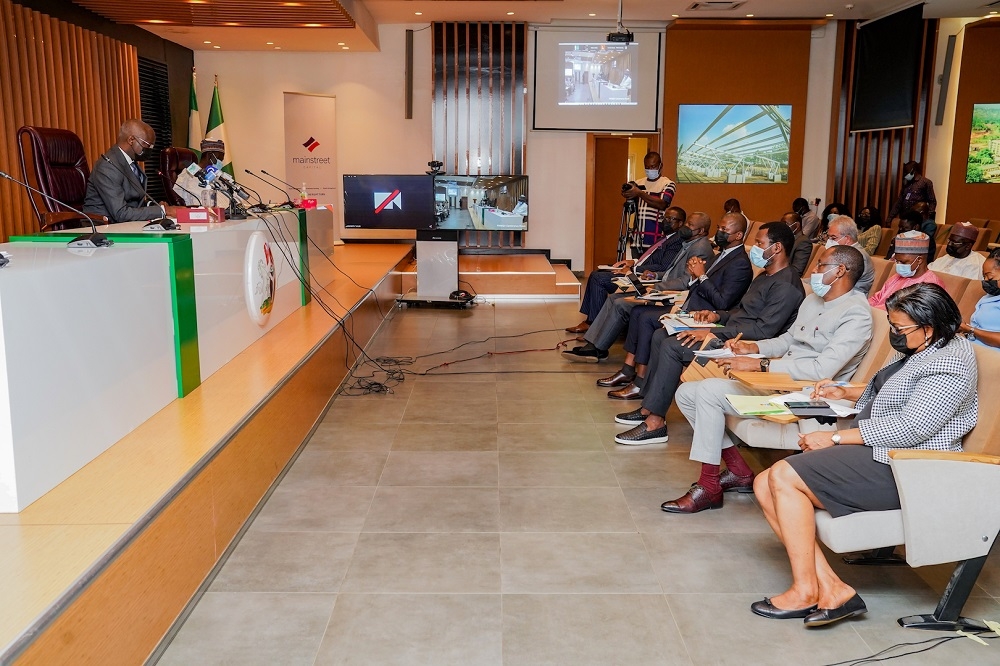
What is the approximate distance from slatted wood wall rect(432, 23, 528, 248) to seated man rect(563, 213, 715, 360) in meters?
5.63

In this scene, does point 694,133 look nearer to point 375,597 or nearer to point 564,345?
point 564,345

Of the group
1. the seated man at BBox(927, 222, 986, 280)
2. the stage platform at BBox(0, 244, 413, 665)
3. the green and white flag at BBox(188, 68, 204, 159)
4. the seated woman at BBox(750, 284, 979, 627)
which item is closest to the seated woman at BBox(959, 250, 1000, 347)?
the seated man at BBox(927, 222, 986, 280)

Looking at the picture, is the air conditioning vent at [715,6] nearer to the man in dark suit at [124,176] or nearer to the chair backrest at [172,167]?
the chair backrest at [172,167]

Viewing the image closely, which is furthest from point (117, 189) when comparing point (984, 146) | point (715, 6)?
point (984, 146)

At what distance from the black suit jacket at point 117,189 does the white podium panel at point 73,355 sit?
1.80 metres

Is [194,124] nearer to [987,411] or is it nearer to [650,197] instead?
[650,197]

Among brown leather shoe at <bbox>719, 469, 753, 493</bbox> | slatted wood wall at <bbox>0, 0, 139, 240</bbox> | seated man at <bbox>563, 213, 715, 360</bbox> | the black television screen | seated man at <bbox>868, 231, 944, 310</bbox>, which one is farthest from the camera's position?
the black television screen

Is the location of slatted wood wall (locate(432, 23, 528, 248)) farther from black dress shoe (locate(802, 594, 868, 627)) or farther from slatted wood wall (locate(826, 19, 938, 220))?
black dress shoe (locate(802, 594, 868, 627))

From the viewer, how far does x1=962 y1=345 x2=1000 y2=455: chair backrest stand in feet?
8.66

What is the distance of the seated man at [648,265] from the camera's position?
661 cm

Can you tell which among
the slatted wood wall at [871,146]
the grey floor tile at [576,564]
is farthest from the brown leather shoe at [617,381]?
the slatted wood wall at [871,146]

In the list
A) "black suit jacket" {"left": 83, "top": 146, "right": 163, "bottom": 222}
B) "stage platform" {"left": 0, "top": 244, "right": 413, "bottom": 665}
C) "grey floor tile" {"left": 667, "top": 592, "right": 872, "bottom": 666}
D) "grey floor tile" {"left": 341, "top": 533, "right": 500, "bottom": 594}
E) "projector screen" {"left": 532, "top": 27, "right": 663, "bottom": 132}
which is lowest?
"grey floor tile" {"left": 341, "top": 533, "right": 500, "bottom": 594}

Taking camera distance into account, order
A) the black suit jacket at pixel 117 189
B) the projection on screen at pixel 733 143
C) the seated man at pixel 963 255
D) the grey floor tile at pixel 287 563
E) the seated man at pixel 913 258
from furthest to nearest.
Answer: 1. the projection on screen at pixel 733 143
2. the seated man at pixel 963 255
3. the black suit jacket at pixel 117 189
4. the seated man at pixel 913 258
5. the grey floor tile at pixel 287 563

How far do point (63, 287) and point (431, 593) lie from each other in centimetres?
152
